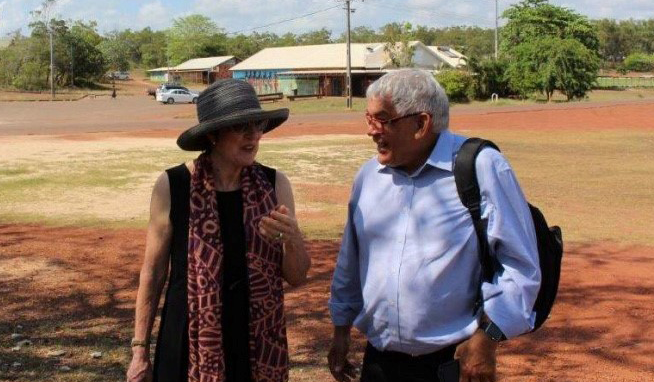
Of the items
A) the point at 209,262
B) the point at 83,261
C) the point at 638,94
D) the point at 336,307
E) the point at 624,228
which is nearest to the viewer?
the point at 209,262

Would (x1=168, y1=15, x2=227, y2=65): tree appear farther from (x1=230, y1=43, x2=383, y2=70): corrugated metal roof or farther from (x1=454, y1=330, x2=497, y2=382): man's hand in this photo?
(x1=454, y1=330, x2=497, y2=382): man's hand

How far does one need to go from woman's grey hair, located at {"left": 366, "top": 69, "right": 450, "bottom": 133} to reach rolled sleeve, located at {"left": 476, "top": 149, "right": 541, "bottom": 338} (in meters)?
0.26

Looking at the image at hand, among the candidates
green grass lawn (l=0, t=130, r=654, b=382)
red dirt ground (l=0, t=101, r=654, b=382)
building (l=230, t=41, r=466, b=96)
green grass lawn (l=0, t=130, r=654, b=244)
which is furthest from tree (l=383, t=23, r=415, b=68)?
red dirt ground (l=0, t=101, r=654, b=382)

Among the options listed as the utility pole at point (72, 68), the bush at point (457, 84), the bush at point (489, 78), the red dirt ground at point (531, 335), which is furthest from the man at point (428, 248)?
the utility pole at point (72, 68)

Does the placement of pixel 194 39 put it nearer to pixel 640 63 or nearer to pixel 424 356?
pixel 640 63

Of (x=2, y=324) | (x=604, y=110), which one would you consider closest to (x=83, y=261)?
(x=2, y=324)

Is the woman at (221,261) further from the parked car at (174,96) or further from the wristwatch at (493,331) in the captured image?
the parked car at (174,96)

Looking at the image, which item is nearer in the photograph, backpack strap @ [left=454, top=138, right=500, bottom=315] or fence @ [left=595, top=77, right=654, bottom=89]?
backpack strap @ [left=454, top=138, right=500, bottom=315]

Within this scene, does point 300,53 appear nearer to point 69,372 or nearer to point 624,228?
point 624,228

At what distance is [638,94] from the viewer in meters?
74.2

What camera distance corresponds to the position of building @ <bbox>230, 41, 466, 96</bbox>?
7038 centimetres

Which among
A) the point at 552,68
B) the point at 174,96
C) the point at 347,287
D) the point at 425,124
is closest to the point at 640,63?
the point at 552,68

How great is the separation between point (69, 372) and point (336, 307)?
2952 millimetres

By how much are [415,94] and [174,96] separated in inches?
2365
